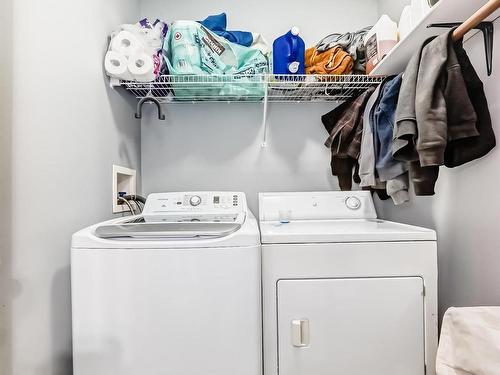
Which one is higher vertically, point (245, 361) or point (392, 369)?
point (245, 361)

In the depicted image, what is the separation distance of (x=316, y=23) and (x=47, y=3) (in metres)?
1.86

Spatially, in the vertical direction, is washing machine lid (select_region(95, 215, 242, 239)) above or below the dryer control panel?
below

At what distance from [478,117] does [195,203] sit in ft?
4.88

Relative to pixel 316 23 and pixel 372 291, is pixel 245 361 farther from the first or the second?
pixel 316 23

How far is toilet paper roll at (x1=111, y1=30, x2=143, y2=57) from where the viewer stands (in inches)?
66.9

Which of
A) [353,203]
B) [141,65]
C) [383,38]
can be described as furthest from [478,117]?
[141,65]

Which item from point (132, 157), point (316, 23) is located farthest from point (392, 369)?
point (316, 23)

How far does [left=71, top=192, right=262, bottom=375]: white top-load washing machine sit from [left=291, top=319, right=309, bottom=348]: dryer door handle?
0.72 ft

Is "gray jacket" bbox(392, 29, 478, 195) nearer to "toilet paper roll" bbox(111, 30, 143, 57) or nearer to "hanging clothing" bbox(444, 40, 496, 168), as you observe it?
"hanging clothing" bbox(444, 40, 496, 168)

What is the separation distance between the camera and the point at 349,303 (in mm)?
1385

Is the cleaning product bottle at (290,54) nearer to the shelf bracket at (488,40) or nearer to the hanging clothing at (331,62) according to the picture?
the hanging clothing at (331,62)

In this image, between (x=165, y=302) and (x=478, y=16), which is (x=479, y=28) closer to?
(x=478, y=16)

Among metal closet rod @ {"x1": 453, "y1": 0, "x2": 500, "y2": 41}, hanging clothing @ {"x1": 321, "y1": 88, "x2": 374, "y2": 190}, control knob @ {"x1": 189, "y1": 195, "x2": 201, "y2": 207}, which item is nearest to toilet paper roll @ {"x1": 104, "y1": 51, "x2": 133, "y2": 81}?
control knob @ {"x1": 189, "y1": 195, "x2": 201, "y2": 207}

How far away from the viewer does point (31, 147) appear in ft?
3.74
